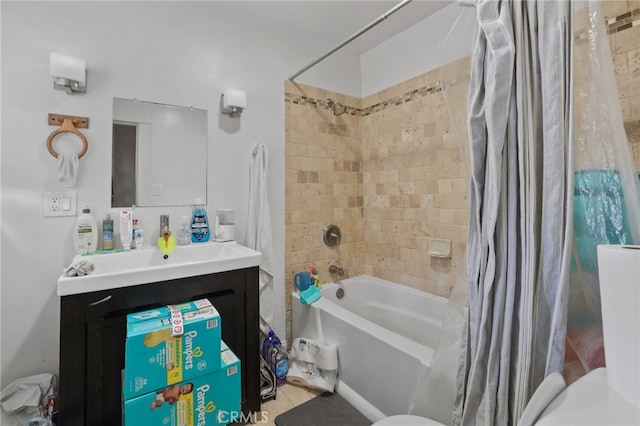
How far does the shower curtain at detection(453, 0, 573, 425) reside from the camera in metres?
0.80

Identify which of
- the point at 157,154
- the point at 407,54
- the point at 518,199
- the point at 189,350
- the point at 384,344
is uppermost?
the point at 407,54

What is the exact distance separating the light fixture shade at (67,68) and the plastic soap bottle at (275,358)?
1.82m

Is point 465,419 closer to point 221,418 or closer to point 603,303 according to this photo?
point 603,303

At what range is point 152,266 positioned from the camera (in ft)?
4.75

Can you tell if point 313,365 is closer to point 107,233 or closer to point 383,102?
point 107,233

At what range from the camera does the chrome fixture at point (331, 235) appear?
97.8 inches

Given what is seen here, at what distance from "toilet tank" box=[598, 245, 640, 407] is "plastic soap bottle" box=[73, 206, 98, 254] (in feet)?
6.82

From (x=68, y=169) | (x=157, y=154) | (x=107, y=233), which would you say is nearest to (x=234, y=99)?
(x=157, y=154)

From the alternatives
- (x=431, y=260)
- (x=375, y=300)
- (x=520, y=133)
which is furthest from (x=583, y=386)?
(x=375, y=300)

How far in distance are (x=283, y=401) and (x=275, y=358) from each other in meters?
0.25

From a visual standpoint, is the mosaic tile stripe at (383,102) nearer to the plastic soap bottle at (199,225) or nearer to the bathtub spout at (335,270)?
the plastic soap bottle at (199,225)

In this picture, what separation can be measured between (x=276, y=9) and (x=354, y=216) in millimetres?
1709

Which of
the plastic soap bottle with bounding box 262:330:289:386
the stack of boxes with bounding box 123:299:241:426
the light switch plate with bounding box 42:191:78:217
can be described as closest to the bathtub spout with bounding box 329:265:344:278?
the plastic soap bottle with bounding box 262:330:289:386

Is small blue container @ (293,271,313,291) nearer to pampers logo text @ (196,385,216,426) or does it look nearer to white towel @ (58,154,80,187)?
pampers logo text @ (196,385,216,426)
